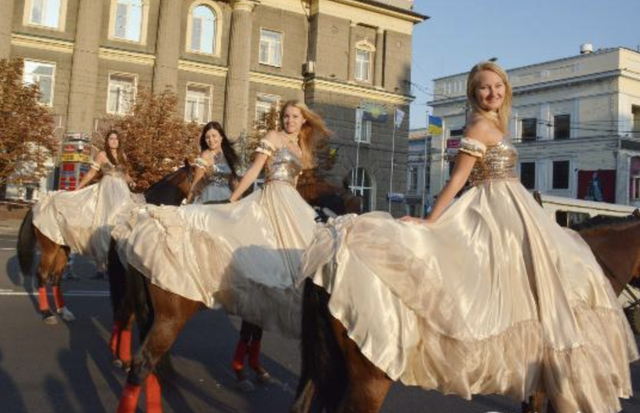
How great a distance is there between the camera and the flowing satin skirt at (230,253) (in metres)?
4.45

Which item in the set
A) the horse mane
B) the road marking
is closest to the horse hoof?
the road marking

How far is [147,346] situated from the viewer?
4270 mm

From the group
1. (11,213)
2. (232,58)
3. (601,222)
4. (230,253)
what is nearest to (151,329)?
(230,253)

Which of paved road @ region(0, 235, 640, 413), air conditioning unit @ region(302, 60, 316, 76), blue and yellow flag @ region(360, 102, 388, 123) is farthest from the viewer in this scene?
blue and yellow flag @ region(360, 102, 388, 123)

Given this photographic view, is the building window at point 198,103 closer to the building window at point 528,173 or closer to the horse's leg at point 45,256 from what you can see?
the horse's leg at point 45,256

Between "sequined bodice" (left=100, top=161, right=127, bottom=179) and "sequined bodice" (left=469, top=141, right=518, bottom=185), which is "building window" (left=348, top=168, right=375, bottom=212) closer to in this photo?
"sequined bodice" (left=100, top=161, right=127, bottom=179)


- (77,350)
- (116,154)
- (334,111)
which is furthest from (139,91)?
(77,350)

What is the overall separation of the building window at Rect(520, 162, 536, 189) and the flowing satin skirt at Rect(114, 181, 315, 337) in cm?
4519

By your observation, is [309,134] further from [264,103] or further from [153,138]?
[264,103]

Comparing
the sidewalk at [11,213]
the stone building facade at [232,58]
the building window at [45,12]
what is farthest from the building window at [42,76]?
the sidewalk at [11,213]

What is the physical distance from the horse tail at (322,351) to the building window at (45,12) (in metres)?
30.1

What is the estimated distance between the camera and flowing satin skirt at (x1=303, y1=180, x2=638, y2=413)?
9.61 feet

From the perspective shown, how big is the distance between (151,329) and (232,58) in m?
29.2

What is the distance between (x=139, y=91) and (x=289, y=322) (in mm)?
26501
